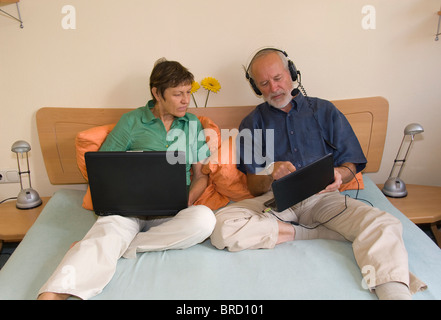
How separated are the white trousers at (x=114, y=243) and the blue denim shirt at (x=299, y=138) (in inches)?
17.0

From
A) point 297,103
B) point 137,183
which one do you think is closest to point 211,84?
point 297,103

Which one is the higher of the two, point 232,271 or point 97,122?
point 97,122

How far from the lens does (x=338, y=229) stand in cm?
124

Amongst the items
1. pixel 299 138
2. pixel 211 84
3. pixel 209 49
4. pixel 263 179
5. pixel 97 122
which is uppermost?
pixel 209 49

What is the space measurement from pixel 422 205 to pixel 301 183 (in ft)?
2.52

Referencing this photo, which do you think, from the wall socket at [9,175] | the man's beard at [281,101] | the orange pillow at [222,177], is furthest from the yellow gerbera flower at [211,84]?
the wall socket at [9,175]

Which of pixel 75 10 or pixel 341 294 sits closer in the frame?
pixel 341 294

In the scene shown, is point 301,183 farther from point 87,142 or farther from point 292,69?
point 87,142

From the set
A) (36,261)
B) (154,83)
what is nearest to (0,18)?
(154,83)

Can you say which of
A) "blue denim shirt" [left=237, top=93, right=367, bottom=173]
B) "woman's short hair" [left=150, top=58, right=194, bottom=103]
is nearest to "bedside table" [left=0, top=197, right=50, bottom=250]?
"woman's short hair" [left=150, top=58, right=194, bottom=103]

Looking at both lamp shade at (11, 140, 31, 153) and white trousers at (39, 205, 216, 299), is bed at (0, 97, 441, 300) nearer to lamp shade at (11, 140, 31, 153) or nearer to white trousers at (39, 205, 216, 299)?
white trousers at (39, 205, 216, 299)

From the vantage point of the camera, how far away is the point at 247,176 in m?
1.55

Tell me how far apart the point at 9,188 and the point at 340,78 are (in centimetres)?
201
